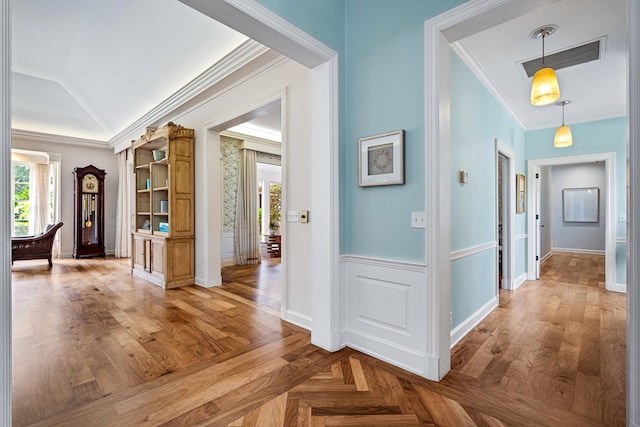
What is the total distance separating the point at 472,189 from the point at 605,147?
351 cm

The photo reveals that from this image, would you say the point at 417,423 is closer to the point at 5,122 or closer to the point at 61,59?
the point at 5,122

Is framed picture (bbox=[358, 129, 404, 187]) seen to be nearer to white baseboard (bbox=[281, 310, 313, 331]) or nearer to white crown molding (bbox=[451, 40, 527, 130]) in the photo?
white crown molding (bbox=[451, 40, 527, 130])

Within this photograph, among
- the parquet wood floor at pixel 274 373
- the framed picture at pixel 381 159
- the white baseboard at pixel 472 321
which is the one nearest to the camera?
the parquet wood floor at pixel 274 373

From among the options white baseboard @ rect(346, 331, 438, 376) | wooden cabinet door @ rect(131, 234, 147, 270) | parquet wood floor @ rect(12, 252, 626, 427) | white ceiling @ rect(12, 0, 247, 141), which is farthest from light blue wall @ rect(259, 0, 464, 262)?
wooden cabinet door @ rect(131, 234, 147, 270)

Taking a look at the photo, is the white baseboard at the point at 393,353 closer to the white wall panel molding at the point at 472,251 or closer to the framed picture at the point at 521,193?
the white wall panel molding at the point at 472,251

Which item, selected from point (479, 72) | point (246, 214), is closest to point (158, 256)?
point (246, 214)

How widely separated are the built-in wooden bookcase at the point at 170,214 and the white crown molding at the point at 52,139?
147 inches

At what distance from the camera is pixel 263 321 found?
10.3 feet

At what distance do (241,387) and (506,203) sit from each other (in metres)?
4.33

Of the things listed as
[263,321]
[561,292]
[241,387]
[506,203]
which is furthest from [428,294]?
[561,292]

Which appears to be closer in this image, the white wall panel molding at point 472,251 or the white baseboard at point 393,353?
the white baseboard at point 393,353

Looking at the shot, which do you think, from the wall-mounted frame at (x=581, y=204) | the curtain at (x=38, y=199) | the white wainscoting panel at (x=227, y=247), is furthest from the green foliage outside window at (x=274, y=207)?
the wall-mounted frame at (x=581, y=204)

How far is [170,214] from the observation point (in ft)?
14.7

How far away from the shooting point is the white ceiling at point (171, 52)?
273 cm
